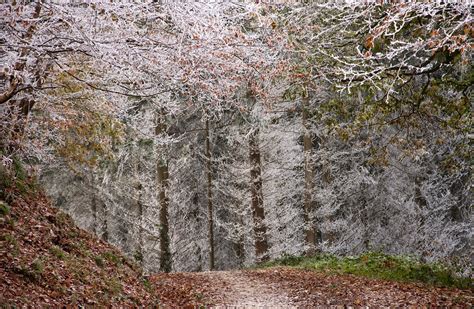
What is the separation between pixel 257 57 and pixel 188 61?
1.31 meters

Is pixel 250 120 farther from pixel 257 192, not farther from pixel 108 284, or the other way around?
pixel 108 284

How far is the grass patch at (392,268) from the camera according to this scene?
32.7 ft

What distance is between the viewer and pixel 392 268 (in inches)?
450

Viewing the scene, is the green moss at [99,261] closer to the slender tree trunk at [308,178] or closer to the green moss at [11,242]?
the green moss at [11,242]

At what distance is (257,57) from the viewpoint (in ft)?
23.2

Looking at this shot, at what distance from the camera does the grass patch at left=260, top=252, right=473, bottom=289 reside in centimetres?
998

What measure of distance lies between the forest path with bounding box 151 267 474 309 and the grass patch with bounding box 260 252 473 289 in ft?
1.86

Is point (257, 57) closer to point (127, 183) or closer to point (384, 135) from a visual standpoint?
point (384, 135)

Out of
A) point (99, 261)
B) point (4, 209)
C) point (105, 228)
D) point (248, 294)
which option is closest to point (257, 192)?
point (248, 294)

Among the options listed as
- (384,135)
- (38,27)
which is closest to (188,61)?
(38,27)

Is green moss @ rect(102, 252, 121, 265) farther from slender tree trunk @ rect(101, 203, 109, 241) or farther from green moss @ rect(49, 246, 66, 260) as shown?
slender tree trunk @ rect(101, 203, 109, 241)

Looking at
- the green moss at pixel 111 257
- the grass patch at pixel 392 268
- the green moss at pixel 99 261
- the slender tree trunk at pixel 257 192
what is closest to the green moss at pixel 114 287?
the green moss at pixel 99 261

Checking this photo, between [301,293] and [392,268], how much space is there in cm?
320

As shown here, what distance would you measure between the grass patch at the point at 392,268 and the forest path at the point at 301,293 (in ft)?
1.86
